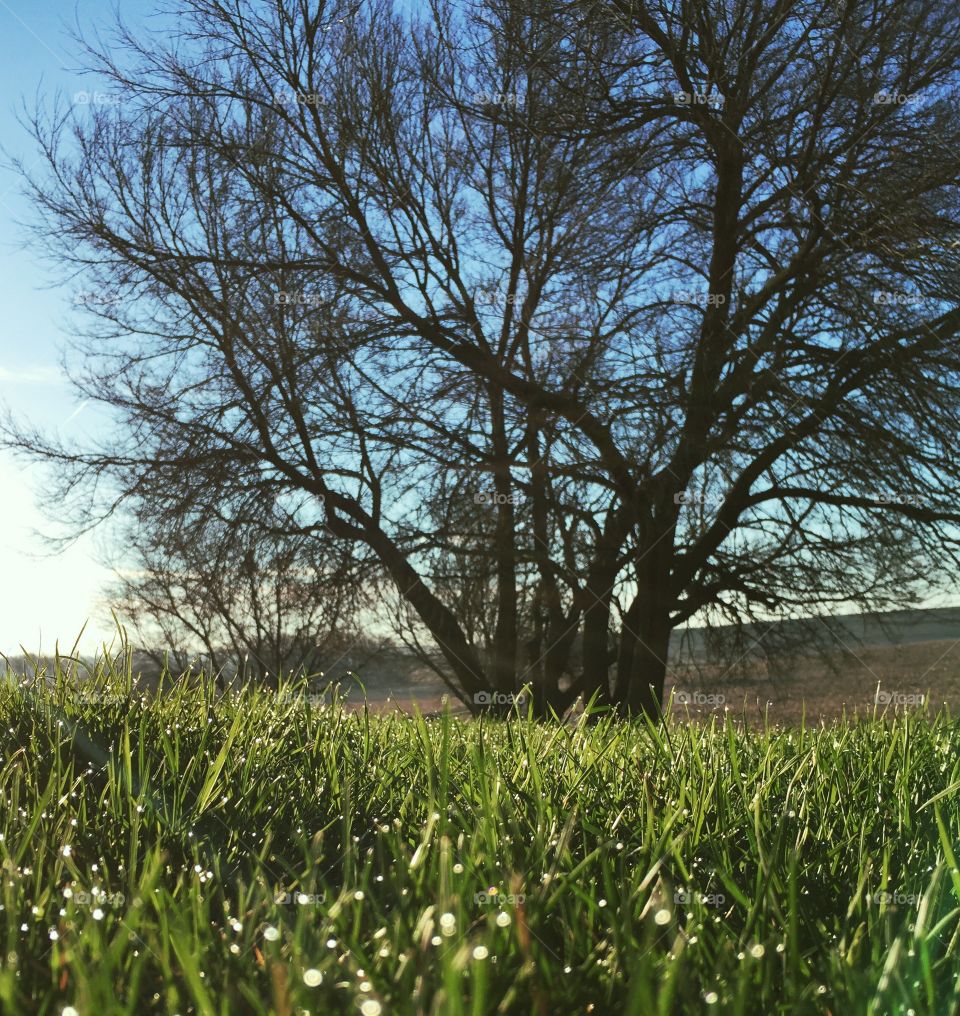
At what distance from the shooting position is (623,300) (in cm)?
883

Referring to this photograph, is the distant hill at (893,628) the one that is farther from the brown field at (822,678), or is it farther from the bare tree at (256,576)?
the bare tree at (256,576)

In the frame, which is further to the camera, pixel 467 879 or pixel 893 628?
pixel 893 628

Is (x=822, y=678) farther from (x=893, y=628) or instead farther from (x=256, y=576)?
(x=256, y=576)

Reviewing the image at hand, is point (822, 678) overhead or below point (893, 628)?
below

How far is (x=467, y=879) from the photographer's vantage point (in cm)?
122

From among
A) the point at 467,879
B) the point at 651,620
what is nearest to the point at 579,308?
the point at 651,620

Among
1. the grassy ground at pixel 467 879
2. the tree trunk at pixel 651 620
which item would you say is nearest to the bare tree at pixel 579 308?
the tree trunk at pixel 651 620

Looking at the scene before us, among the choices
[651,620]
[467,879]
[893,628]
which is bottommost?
[467,879]

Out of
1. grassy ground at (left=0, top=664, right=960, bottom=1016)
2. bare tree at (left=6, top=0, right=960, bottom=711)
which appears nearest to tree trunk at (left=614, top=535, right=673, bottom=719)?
bare tree at (left=6, top=0, right=960, bottom=711)

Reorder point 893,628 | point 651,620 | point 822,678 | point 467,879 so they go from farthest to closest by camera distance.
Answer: point 822,678 < point 651,620 < point 893,628 < point 467,879

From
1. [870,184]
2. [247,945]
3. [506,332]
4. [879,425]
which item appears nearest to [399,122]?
[506,332]

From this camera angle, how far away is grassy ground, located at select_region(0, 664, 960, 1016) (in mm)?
971

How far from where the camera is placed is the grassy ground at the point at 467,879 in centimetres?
97

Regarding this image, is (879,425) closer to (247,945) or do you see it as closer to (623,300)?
(623,300)
